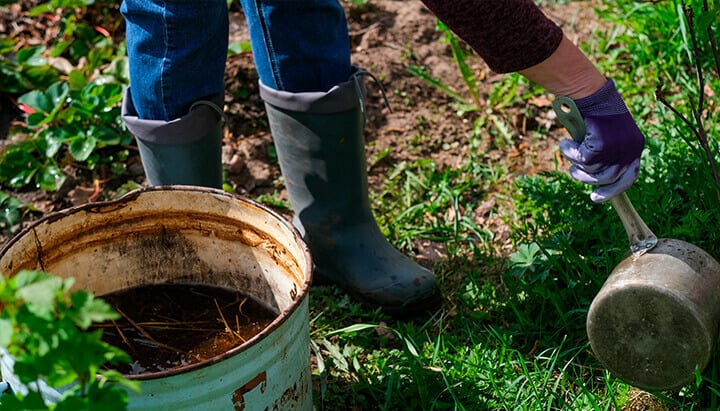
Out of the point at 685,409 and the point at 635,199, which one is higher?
the point at 635,199

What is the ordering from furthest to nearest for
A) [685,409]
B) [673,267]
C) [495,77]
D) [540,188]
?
[495,77] → [540,188] → [685,409] → [673,267]

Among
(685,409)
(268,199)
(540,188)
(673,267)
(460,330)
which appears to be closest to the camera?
(673,267)

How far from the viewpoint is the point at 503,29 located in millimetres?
1639

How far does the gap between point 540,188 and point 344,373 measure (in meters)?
0.76

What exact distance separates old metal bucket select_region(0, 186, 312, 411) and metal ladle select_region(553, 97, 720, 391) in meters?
0.63

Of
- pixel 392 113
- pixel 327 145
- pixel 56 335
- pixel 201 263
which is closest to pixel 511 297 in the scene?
pixel 327 145

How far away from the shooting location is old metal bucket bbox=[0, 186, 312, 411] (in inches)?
59.0

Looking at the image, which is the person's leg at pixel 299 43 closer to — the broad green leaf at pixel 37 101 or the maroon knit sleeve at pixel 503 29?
the maroon knit sleeve at pixel 503 29

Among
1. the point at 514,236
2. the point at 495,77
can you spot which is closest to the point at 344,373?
the point at 514,236

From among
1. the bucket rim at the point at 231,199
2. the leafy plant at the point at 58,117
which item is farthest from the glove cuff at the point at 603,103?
the leafy plant at the point at 58,117

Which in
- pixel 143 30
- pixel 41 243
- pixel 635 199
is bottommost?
pixel 635 199

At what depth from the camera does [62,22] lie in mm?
3467

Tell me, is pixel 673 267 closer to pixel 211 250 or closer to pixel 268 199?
pixel 211 250

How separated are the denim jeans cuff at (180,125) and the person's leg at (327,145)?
0.16 m
